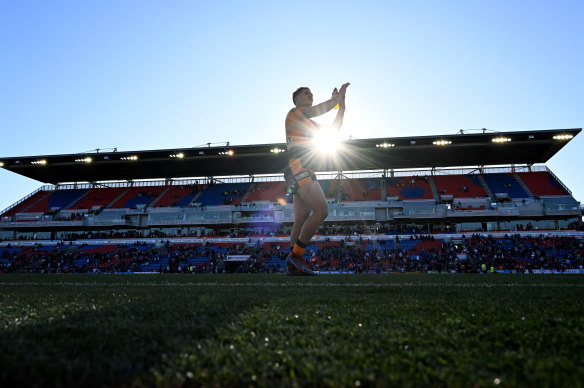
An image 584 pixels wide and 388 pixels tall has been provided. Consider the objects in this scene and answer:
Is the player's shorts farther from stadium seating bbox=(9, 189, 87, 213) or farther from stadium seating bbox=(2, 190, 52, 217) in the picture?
stadium seating bbox=(2, 190, 52, 217)

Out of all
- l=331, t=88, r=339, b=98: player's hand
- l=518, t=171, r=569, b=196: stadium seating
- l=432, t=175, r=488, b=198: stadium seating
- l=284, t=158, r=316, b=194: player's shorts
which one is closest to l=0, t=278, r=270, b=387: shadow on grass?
l=284, t=158, r=316, b=194: player's shorts

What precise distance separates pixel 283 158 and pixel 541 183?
26.8 m

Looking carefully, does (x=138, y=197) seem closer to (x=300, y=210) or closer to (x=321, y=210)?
(x=300, y=210)

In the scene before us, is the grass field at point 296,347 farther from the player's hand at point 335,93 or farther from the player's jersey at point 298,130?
the player's hand at point 335,93

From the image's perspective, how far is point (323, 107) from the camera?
586 cm

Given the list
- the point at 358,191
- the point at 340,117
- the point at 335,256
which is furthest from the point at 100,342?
the point at 358,191

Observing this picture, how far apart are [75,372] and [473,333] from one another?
1639mm

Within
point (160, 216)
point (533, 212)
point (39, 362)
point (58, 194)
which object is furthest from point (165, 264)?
point (533, 212)

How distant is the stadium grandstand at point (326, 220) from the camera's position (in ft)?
92.8

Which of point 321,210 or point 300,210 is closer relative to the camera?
point 321,210

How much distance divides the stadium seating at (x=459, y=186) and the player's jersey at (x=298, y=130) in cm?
3575

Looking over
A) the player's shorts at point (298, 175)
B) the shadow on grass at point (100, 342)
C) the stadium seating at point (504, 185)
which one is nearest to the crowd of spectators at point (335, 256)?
the stadium seating at point (504, 185)

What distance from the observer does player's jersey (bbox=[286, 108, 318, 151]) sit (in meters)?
5.84

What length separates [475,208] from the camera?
3553 centimetres
